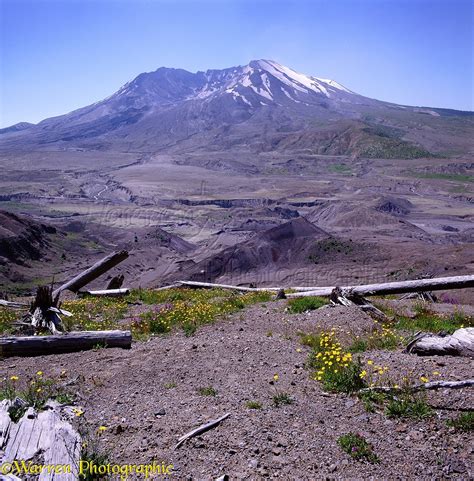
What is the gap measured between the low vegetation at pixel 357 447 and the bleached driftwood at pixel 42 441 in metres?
2.18

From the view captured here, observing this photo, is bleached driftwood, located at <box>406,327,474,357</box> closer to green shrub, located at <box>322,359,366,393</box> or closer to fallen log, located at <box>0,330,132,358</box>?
green shrub, located at <box>322,359,366,393</box>

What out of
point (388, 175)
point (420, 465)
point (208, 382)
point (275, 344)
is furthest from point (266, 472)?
point (388, 175)

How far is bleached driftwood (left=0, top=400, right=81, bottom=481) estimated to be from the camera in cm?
370

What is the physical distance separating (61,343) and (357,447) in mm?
4767

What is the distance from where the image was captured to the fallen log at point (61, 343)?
23.1 feet

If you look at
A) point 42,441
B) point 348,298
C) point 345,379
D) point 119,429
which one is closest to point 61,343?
point 119,429

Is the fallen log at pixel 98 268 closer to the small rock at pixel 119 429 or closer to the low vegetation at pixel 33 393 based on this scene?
the low vegetation at pixel 33 393

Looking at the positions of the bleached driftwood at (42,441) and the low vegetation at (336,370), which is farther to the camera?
the low vegetation at (336,370)

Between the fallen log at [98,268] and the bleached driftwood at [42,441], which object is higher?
the bleached driftwood at [42,441]

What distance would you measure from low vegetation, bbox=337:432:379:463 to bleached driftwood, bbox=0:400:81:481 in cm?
218

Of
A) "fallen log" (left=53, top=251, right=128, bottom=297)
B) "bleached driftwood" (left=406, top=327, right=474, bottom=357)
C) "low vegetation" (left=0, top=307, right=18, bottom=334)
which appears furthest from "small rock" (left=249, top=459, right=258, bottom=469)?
"fallen log" (left=53, top=251, right=128, bottom=297)

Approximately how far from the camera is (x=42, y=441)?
12.9 ft

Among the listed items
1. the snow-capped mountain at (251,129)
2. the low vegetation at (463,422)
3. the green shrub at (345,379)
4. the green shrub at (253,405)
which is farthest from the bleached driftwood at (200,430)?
the snow-capped mountain at (251,129)

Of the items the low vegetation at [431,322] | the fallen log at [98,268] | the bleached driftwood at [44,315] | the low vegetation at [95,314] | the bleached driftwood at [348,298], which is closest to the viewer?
the low vegetation at [431,322]
